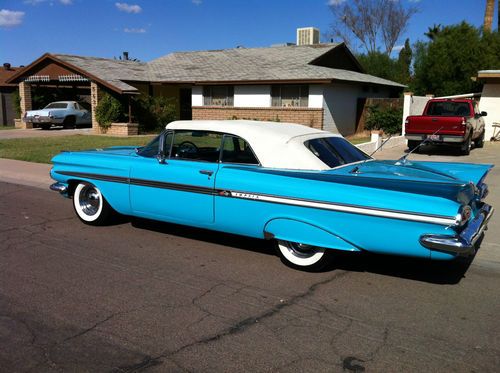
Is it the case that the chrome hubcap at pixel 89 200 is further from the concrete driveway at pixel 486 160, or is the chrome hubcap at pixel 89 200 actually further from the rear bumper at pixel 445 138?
the rear bumper at pixel 445 138

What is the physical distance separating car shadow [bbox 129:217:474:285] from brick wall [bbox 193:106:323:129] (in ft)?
50.4

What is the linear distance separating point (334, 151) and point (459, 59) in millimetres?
24668

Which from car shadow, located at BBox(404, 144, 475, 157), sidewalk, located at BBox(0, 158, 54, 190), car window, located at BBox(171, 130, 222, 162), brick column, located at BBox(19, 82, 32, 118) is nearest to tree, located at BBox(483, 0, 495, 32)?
car shadow, located at BBox(404, 144, 475, 157)

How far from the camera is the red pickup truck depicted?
47.3 feet

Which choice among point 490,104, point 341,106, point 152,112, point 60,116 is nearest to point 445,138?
point 490,104

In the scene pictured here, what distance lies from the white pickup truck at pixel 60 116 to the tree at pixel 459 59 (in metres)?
19.9

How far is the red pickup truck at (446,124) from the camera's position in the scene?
1442 cm

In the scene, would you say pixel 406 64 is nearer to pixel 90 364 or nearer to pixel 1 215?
pixel 1 215

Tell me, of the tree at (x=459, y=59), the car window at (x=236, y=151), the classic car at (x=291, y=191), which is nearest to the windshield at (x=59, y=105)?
the tree at (x=459, y=59)

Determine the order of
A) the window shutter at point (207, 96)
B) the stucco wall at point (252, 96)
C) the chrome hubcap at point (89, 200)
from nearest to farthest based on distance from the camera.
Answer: the chrome hubcap at point (89, 200), the stucco wall at point (252, 96), the window shutter at point (207, 96)

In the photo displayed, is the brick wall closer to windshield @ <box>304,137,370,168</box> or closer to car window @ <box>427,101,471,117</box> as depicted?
car window @ <box>427,101,471,117</box>

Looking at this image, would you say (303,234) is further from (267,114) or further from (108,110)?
(108,110)

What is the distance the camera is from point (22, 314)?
3.93m

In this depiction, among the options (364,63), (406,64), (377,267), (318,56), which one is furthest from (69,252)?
(406,64)
